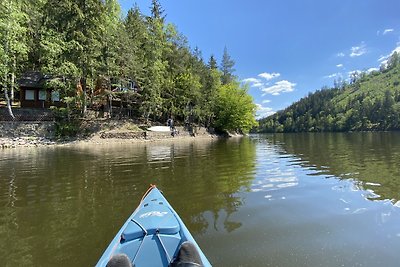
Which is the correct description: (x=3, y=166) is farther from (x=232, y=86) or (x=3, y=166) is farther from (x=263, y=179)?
(x=232, y=86)

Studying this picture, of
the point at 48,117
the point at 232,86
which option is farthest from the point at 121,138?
the point at 232,86

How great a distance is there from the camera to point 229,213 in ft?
25.4

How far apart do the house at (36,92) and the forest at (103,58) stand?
1.06 metres

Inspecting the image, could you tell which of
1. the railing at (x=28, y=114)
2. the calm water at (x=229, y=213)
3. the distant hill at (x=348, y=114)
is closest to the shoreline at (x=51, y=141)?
the railing at (x=28, y=114)

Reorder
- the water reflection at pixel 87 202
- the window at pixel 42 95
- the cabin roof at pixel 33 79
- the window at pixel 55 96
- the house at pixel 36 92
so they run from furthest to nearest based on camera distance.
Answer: the window at pixel 55 96 → the window at pixel 42 95 → the house at pixel 36 92 → the cabin roof at pixel 33 79 → the water reflection at pixel 87 202

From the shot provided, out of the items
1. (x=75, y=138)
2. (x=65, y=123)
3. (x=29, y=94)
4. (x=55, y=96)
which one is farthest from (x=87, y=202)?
(x=29, y=94)

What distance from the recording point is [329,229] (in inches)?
256

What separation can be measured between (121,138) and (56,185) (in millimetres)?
25388

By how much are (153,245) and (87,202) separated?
5429 millimetres

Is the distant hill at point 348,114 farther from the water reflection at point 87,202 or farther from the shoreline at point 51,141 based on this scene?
the water reflection at point 87,202

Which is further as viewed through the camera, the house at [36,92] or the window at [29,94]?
the window at [29,94]

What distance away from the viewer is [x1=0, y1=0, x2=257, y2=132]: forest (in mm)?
32094

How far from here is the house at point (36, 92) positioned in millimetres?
35719

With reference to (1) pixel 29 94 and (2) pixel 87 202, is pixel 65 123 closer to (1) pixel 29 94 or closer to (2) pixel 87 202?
(1) pixel 29 94
